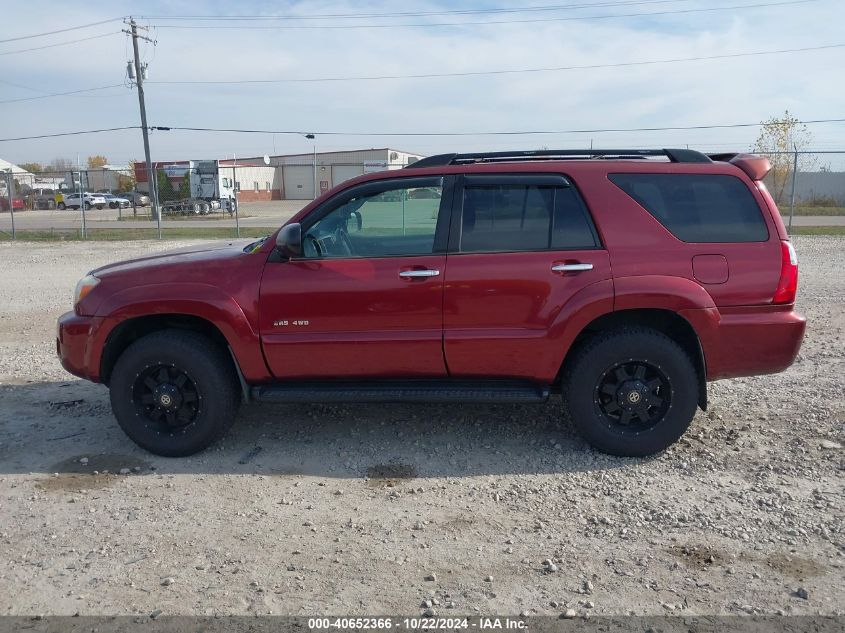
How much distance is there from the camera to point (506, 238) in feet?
15.1

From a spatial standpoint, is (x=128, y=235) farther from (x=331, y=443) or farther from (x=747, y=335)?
(x=747, y=335)

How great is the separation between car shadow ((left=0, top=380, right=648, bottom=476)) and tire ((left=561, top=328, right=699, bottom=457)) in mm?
183

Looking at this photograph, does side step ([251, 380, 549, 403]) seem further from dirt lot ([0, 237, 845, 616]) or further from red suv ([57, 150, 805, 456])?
dirt lot ([0, 237, 845, 616])

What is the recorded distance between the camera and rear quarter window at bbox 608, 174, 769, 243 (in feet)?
14.8

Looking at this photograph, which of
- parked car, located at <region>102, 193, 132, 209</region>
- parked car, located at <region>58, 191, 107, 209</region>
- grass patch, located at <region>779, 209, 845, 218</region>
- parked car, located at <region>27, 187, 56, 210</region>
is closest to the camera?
grass patch, located at <region>779, 209, 845, 218</region>

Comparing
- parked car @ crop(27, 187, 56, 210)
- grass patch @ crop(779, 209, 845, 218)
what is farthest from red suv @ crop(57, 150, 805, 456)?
parked car @ crop(27, 187, 56, 210)

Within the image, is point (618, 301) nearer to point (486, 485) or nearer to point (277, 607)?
point (486, 485)

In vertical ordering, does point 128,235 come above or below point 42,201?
below

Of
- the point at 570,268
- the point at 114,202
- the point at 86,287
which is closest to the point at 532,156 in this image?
the point at 570,268

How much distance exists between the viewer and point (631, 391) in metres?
4.58

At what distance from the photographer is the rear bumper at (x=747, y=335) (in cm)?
446

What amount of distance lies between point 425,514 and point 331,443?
124 centimetres

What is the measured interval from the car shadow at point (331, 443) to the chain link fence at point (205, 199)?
5.85 m

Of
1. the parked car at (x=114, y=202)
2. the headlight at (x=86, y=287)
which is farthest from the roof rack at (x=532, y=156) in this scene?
the parked car at (x=114, y=202)
